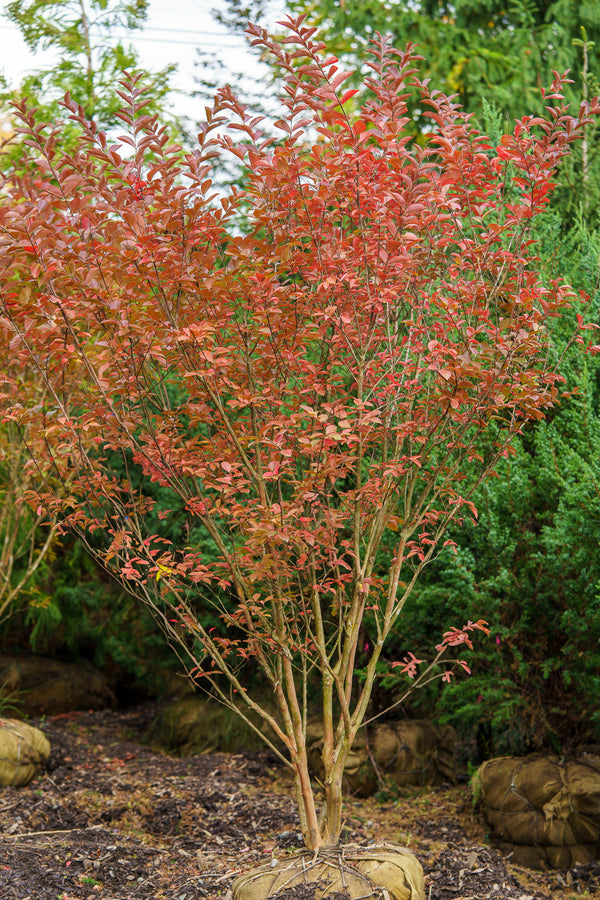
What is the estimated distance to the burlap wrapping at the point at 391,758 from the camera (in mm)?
4527

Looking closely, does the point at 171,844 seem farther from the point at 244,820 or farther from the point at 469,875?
the point at 469,875

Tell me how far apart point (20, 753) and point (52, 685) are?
225cm

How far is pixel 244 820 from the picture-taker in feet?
12.7

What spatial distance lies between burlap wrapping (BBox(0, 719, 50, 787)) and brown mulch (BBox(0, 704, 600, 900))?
8 centimetres

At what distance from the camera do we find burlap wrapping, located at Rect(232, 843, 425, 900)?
8.22ft

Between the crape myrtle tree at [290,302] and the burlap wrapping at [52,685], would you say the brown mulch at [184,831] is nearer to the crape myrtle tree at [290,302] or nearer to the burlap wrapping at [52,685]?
the crape myrtle tree at [290,302]

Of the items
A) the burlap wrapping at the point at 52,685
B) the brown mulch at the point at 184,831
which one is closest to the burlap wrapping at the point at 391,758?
the brown mulch at the point at 184,831

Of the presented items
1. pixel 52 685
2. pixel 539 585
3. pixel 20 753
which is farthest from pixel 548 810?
pixel 52 685

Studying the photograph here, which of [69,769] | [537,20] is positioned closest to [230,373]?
[69,769]

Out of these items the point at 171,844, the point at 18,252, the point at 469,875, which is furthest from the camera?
the point at 171,844

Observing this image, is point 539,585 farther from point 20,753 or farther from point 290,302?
point 20,753

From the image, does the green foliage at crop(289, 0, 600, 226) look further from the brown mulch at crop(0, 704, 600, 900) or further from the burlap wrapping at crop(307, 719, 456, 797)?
the brown mulch at crop(0, 704, 600, 900)

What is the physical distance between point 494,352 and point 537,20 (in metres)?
5.91

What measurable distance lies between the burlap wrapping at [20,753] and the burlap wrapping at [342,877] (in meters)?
2.04
